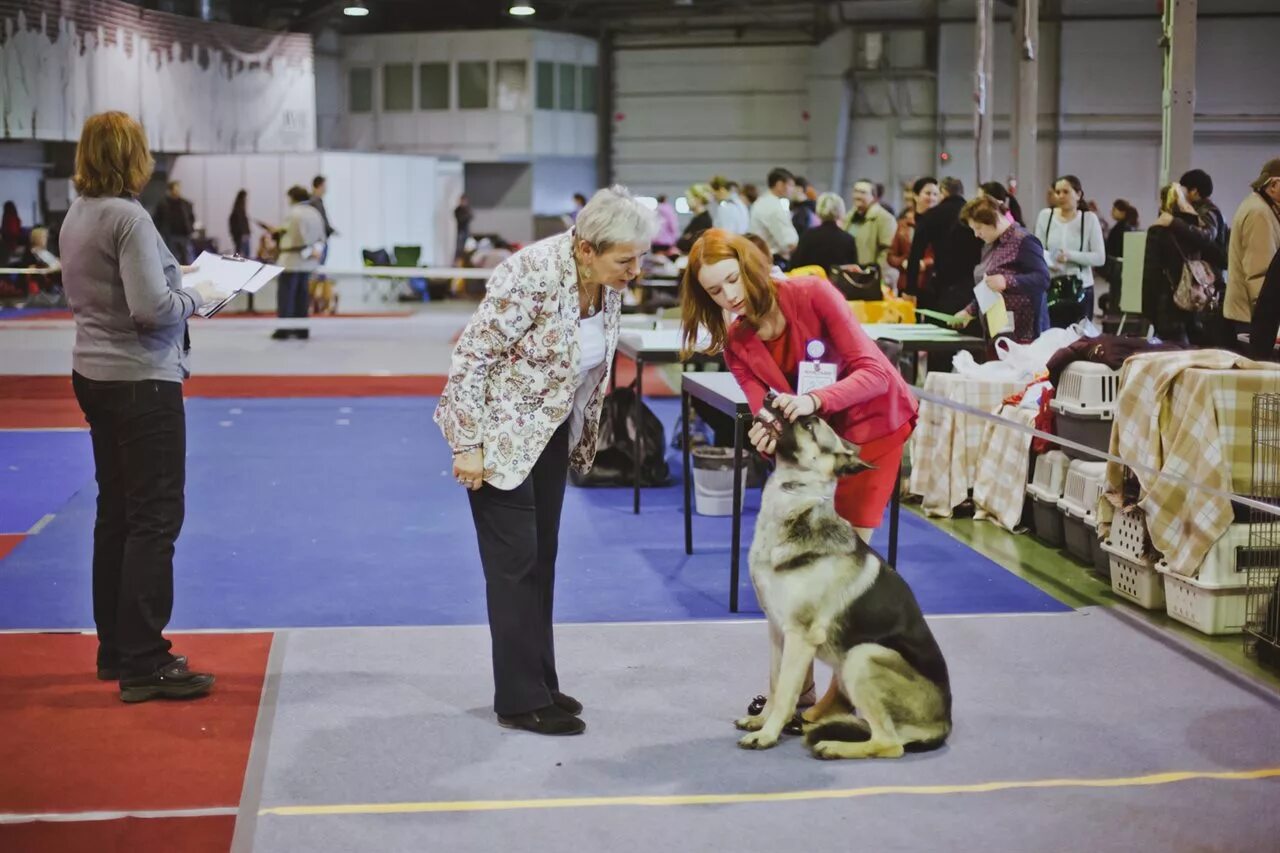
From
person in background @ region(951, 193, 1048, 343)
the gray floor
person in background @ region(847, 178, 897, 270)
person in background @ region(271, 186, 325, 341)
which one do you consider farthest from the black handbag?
person in background @ region(271, 186, 325, 341)

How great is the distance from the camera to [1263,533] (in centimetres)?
511

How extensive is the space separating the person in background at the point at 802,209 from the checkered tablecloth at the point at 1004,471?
707 centimetres

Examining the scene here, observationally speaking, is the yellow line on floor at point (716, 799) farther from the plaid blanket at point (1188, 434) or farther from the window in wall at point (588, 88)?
the window in wall at point (588, 88)

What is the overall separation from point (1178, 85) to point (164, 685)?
8.20m

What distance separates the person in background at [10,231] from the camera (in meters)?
21.0

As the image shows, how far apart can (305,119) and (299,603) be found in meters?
21.2

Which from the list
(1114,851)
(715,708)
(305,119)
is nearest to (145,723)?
(715,708)

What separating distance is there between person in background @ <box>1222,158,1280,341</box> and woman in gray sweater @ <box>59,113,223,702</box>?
5484 millimetres

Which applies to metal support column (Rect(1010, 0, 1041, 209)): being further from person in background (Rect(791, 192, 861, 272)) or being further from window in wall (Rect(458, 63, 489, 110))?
window in wall (Rect(458, 63, 489, 110))

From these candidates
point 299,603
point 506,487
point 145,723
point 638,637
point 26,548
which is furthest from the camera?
point 26,548

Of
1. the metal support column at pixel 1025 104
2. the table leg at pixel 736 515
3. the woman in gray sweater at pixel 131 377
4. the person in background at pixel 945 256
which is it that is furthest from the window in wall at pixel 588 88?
the woman in gray sweater at pixel 131 377

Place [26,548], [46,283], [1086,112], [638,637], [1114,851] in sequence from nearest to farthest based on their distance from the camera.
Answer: [1114,851], [638,637], [26,548], [46,283], [1086,112]

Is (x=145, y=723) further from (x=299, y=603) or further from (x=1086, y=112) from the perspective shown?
(x=1086, y=112)

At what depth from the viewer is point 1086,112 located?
2552 cm
